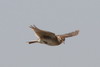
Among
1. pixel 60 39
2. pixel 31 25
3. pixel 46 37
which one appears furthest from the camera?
pixel 60 39

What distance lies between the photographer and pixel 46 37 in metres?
9.82

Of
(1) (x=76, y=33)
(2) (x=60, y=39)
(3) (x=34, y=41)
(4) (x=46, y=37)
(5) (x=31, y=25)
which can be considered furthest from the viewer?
(1) (x=76, y=33)

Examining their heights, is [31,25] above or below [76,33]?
below

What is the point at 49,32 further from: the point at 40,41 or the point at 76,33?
the point at 76,33

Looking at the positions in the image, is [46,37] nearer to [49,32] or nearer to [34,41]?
[49,32]

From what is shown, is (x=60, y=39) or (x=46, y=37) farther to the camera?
(x=60, y=39)

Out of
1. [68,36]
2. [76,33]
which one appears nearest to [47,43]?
[68,36]

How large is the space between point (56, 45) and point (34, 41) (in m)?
1.52

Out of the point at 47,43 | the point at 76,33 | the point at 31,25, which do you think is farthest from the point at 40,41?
the point at 76,33

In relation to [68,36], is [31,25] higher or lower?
lower

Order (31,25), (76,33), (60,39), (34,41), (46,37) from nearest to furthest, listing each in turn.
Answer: (31,25) < (46,37) < (60,39) < (34,41) < (76,33)

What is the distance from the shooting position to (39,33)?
958 centimetres

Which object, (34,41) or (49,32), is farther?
(34,41)

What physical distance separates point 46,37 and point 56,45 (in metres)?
0.39
